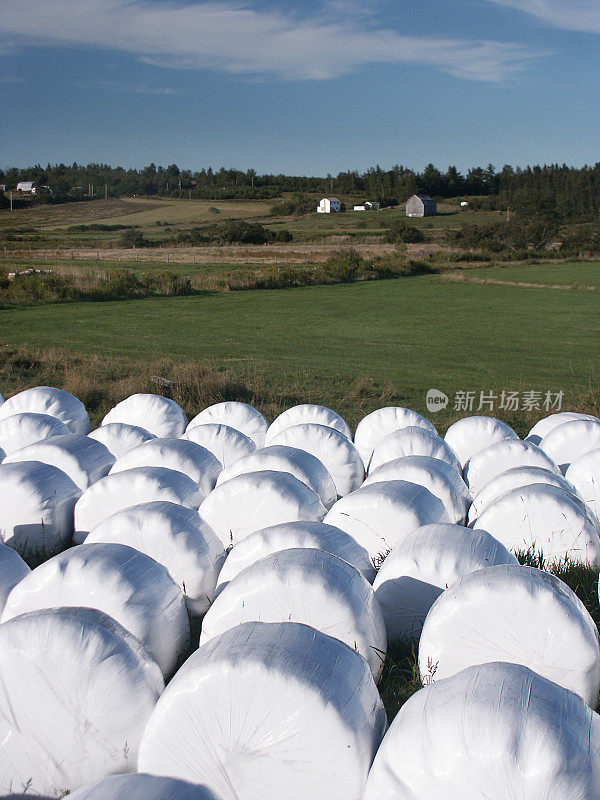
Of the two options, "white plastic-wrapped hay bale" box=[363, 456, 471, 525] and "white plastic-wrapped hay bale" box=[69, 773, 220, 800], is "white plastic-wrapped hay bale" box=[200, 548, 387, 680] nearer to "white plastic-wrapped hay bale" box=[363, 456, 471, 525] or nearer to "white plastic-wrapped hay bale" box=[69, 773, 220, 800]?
"white plastic-wrapped hay bale" box=[69, 773, 220, 800]

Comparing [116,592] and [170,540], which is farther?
[170,540]

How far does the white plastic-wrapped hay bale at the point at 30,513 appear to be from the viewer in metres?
5.44

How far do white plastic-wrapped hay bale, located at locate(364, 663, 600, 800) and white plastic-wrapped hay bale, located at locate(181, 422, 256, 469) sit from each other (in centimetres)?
445

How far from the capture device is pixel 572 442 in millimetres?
7094

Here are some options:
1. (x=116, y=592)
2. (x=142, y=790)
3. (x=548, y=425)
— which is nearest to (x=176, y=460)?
(x=116, y=592)

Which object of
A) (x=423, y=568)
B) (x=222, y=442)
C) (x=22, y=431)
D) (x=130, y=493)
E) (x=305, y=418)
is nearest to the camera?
(x=423, y=568)

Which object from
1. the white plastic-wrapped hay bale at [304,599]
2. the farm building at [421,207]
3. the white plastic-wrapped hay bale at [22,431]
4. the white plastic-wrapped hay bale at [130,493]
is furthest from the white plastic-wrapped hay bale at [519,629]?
the farm building at [421,207]

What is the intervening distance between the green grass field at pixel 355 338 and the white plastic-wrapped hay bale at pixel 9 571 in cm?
750

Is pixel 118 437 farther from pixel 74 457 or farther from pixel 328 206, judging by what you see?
pixel 328 206

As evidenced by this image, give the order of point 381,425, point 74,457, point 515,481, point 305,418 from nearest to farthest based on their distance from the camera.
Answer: point 515,481, point 74,457, point 305,418, point 381,425

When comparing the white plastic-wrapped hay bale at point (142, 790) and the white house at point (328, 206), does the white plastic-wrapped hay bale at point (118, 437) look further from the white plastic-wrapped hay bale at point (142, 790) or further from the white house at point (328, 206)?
the white house at point (328, 206)

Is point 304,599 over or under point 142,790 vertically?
over

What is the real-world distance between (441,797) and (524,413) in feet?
32.4

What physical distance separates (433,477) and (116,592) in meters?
2.82
